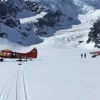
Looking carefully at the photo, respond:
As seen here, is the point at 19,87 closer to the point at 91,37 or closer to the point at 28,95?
the point at 28,95

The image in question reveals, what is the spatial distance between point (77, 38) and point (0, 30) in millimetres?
43747

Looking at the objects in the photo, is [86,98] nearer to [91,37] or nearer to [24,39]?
[91,37]

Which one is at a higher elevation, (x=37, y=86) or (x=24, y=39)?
(x=24, y=39)

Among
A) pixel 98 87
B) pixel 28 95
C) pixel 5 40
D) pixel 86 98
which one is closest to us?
pixel 86 98

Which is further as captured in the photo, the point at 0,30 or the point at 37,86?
the point at 0,30

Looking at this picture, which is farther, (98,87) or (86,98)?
(98,87)

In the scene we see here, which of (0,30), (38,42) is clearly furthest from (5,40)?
(38,42)

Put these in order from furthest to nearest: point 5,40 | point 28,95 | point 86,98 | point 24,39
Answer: point 24,39
point 5,40
point 28,95
point 86,98

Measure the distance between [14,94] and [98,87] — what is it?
16.4 feet

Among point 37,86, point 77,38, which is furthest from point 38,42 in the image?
point 37,86

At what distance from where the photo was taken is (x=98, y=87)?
739 inches

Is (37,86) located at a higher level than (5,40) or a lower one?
lower

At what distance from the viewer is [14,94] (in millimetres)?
16344

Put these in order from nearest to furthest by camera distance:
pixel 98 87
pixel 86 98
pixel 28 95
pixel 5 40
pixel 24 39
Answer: pixel 86 98 → pixel 28 95 → pixel 98 87 → pixel 5 40 → pixel 24 39
